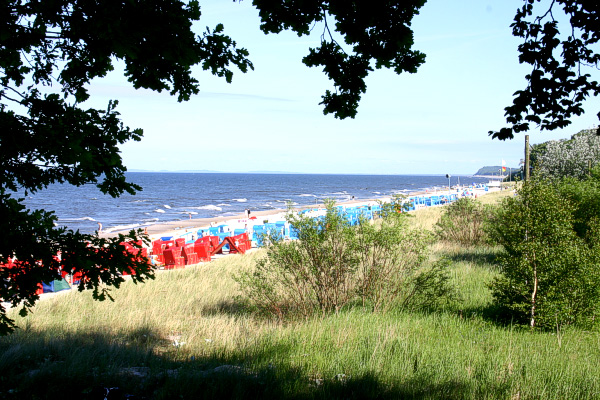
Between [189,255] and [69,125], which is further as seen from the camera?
[189,255]

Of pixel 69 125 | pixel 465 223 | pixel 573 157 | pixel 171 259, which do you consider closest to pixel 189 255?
pixel 171 259

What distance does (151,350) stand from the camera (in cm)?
540

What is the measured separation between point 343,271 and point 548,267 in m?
2.66

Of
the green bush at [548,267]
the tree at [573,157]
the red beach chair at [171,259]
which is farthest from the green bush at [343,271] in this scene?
the tree at [573,157]

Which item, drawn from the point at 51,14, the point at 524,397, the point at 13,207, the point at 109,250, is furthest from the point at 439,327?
the point at 51,14

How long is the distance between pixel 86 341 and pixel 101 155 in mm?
3084

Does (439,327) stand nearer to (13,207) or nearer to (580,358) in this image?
(580,358)

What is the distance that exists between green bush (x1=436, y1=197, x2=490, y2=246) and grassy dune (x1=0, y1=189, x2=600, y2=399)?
811 cm

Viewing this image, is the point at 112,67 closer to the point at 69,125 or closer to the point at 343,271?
the point at 69,125

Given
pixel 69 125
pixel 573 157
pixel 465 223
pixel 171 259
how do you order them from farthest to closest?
Result: pixel 573 157 → pixel 465 223 → pixel 171 259 → pixel 69 125

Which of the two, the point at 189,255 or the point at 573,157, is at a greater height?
the point at 573,157

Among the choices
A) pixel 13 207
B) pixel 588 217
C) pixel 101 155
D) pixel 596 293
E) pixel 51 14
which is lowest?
pixel 596 293

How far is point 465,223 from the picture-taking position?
15508 mm

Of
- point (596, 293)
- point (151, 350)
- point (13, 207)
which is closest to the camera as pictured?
point (13, 207)
